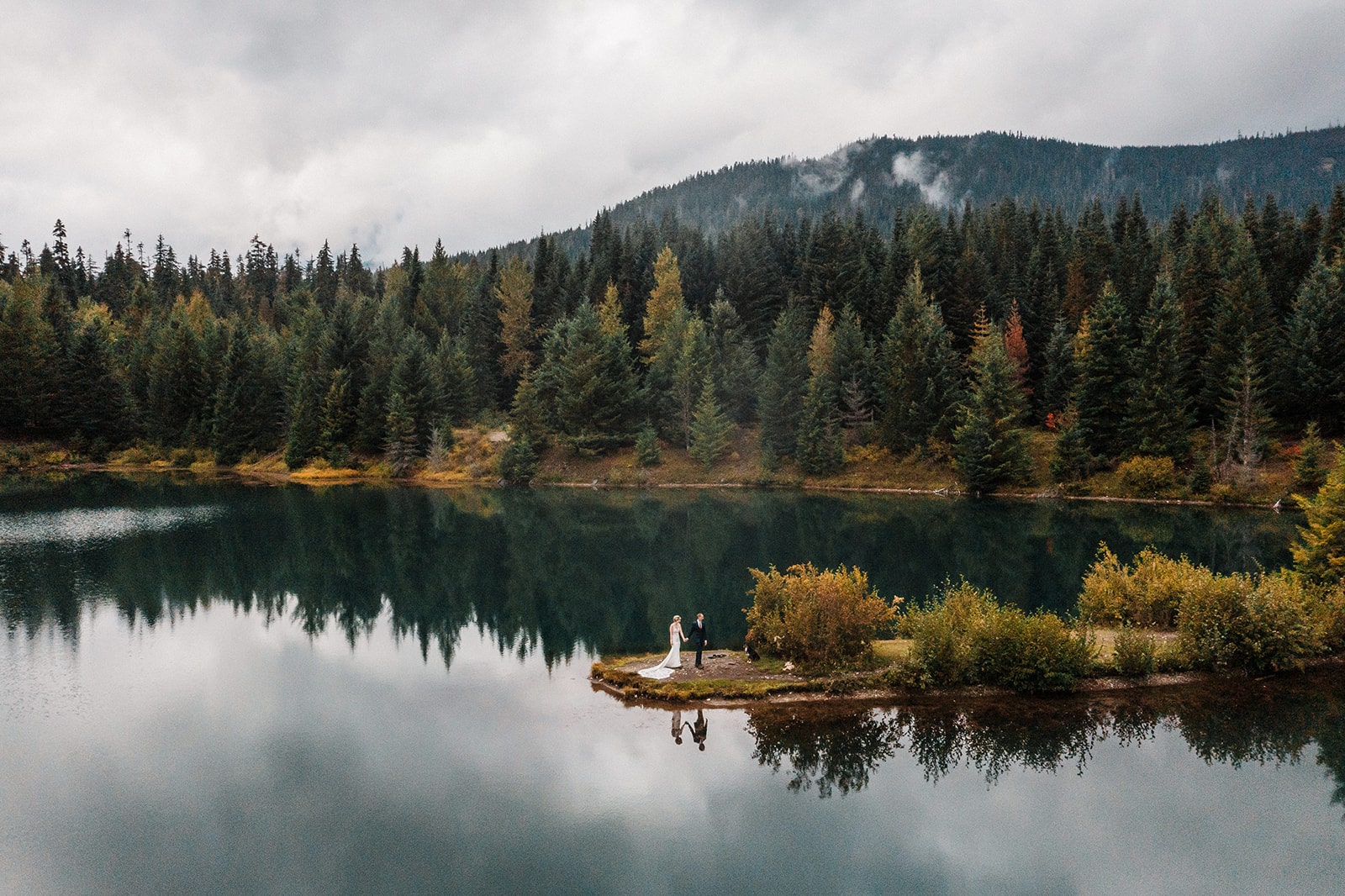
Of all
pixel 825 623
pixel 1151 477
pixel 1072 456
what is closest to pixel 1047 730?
pixel 825 623

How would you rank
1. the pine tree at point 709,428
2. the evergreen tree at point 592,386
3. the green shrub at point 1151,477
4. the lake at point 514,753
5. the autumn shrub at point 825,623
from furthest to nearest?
the evergreen tree at point 592,386, the pine tree at point 709,428, the green shrub at point 1151,477, the autumn shrub at point 825,623, the lake at point 514,753

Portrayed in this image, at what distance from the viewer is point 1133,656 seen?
2098cm

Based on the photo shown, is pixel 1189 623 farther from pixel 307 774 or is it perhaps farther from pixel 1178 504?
pixel 1178 504

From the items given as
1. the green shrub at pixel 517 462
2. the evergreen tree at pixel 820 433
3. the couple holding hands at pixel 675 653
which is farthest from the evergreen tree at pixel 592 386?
the couple holding hands at pixel 675 653

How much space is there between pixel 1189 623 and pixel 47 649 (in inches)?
1326

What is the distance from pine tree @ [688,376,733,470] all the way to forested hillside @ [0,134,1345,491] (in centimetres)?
26

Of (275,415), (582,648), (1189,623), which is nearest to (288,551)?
(582,648)

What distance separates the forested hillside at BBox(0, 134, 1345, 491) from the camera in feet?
206

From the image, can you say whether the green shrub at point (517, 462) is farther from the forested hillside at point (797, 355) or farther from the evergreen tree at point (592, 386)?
the evergreen tree at point (592, 386)

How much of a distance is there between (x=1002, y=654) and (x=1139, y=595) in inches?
276

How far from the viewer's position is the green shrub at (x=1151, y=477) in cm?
5975

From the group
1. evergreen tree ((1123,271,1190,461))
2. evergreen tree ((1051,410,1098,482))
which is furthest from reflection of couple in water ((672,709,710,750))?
evergreen tree ((1123,271,1190,461))

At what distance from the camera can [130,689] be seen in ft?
73.1

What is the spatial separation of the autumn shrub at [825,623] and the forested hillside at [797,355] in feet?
154
